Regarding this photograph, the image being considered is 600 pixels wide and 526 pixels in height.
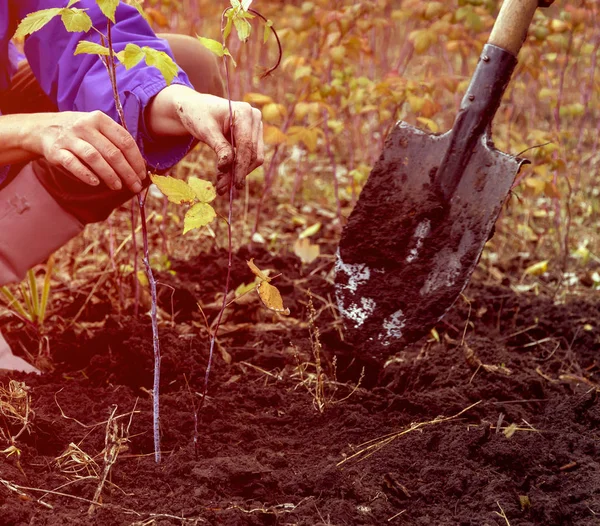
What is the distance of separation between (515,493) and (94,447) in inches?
35.8

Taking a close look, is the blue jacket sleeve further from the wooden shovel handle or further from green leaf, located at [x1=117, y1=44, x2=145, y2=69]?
the wooden shovel handle

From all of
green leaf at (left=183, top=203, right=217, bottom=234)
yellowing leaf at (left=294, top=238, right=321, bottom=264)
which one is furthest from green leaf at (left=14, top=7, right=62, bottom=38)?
yellowing leaf at (left=294, top=238, right=321, bottom=264)

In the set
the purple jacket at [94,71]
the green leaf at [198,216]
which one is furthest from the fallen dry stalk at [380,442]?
the purple jacket at [94,71]

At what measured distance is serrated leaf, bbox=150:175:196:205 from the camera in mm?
1335

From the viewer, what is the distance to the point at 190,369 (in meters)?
1.92

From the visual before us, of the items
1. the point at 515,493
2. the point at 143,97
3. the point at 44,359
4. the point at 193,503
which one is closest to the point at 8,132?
the point at 143,97

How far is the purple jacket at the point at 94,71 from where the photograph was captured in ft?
5.55

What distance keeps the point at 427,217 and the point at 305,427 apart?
0.68 metres

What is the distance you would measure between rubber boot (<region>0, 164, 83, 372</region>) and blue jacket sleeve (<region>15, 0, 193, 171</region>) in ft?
0.83

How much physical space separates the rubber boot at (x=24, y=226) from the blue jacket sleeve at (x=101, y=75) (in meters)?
0.25

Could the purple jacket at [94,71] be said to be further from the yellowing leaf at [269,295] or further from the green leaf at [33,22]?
the yellowing leaf at [269,295]

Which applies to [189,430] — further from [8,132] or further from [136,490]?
[8,132]

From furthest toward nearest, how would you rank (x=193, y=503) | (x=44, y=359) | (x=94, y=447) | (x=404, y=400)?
(x=44, y=359) < (x=404, y=400) < (x=94, y=447) < (x=193, y=503)

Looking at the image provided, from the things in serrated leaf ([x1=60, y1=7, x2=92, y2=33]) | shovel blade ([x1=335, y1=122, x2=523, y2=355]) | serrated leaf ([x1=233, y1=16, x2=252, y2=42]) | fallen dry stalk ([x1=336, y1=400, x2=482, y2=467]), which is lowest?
fallen dry stalk ([x1=336, y1=400, x2=482, y2=467])
